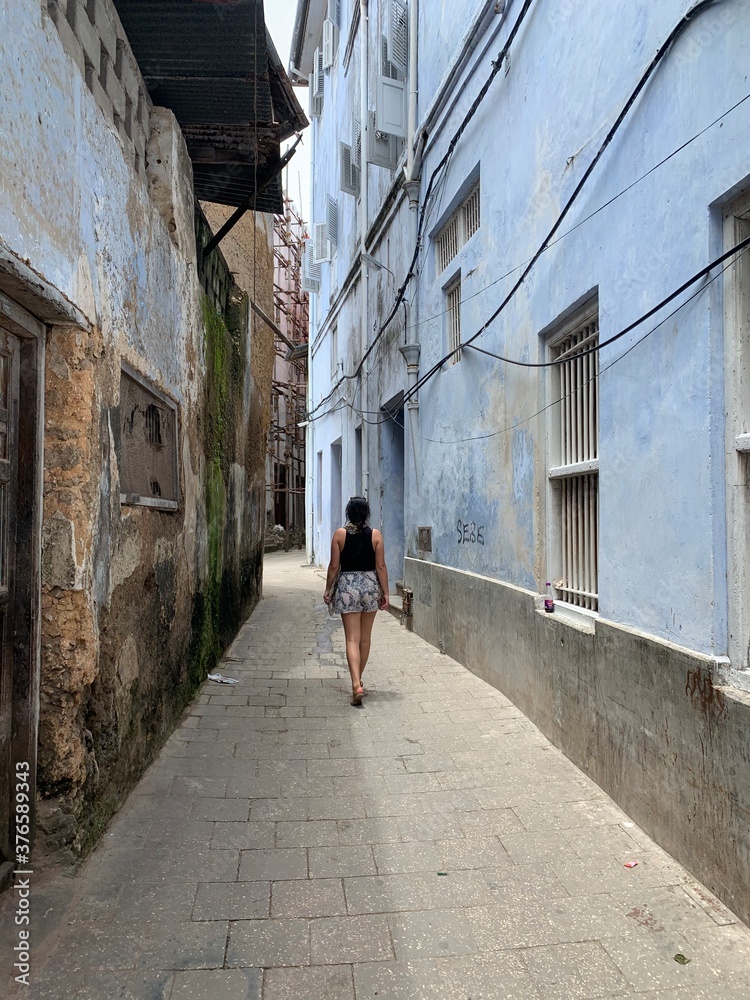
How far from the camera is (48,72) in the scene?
8.23ft

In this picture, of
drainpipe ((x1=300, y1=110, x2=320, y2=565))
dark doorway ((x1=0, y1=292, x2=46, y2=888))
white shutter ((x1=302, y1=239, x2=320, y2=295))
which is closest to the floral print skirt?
dark doorway ((x1=0, y1=292, x2=46, y2=888))

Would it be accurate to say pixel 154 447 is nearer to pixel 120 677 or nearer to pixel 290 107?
pixel 120 677

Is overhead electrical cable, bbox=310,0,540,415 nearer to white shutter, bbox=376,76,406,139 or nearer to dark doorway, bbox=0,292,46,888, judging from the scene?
white shutter, bbox=376,76,406,139

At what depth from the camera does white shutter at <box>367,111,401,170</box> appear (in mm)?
9508

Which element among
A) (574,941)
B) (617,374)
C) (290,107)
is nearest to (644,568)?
(617,374)

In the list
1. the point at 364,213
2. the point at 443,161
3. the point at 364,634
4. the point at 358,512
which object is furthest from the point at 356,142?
the point at 364,634

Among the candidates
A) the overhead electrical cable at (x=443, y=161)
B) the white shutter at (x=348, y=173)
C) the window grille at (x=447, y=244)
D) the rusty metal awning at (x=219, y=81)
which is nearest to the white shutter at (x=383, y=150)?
the overhead electrical cable at (x=443, y=161)

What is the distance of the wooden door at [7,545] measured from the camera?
8.38 ft

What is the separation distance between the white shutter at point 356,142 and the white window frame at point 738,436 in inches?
394

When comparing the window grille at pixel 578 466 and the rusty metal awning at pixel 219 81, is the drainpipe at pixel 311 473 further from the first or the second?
the window grille at pixel 578 466

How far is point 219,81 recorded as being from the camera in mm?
4305

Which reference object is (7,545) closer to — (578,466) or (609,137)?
(578,466)

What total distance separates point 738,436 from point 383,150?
8.59 m

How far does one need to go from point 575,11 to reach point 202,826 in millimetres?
5007
